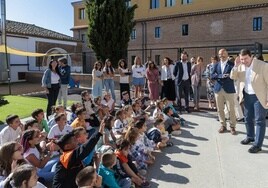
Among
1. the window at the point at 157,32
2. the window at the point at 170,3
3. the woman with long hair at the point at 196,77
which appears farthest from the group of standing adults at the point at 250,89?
the window at the point at 170,3

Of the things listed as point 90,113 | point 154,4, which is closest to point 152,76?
point 90,113

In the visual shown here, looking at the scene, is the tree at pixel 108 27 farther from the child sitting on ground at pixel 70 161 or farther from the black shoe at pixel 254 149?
the child sitting on ground at pixel 70 161

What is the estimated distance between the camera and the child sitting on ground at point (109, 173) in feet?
12.7

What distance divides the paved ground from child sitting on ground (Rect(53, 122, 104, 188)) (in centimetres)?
145

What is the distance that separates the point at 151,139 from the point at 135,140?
1356mm

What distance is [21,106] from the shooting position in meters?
11.9

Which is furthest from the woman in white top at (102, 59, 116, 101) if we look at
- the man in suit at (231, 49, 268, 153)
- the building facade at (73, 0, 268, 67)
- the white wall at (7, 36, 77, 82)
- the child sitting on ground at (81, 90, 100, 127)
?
the white wall at (7, 36, 77, 82)

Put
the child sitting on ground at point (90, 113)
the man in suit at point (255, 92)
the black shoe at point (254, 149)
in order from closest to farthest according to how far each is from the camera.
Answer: the man in suit at point (255, 92), the black shoe at point (254, 149), the child sitting on ground at point (90, 113)

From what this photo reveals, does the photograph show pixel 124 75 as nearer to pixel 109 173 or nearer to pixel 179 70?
pixel 179 70

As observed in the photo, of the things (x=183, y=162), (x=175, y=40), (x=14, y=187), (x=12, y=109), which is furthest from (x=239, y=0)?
(x=14, y=187)

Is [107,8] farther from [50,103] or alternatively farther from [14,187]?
[14,187]

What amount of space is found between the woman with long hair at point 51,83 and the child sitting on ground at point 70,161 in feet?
18.0

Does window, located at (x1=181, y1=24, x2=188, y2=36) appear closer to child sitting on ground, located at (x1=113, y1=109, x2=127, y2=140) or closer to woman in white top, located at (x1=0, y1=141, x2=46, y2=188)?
child sitting on ground, located at (x1=113, y1=109, x2=127, y2=140)

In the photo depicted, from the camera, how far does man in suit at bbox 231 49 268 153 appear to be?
5699 millimetres
